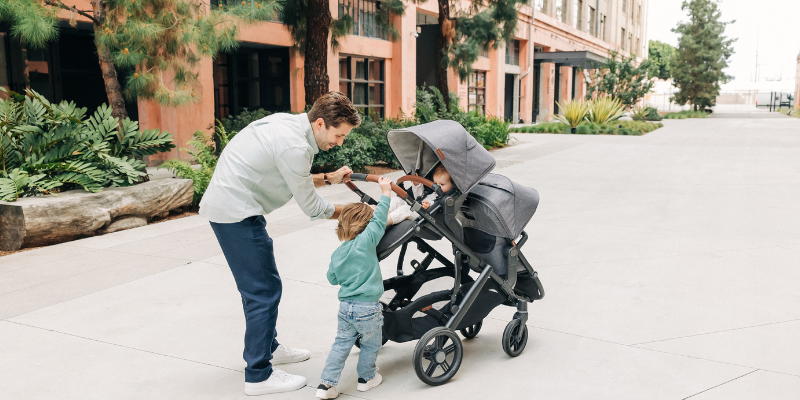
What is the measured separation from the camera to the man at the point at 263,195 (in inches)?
126

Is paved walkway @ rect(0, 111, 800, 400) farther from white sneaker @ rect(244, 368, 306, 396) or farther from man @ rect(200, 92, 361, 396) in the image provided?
man @ rect(200, 92, 361, 396)

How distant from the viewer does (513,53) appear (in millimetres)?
33906

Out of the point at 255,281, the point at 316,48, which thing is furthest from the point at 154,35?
the point at 255,281

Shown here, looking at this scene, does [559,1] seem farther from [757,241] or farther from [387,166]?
[757,241]

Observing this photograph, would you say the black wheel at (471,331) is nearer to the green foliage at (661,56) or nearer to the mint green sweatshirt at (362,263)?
the mint green sweatshirt at (362,263)

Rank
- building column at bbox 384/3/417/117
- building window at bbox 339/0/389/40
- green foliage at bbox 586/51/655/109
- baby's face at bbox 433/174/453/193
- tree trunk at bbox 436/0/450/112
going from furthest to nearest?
1. green foliage at bbox 586/51/655/109
2. building column at bbox 384/3/417/117
3. building window at bbox 339/0/389/40
4. tree trunk at bbox 436/0/450/112
5. baby's face at bbox 433/174/453/193

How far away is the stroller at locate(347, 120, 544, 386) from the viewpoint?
3.55 metres

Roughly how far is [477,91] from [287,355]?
1076 inches

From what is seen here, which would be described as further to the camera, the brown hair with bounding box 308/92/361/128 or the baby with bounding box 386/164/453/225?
the baby with bounding box 386/164/453/225

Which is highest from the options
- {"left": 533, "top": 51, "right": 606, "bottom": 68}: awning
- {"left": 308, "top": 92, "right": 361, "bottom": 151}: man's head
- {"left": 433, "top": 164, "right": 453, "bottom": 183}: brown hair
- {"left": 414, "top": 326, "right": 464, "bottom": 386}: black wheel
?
{"left": 533, "top": 51, "right": 606, "bottom": 68}: awning

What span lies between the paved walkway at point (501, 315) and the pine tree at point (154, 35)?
2.08 meters

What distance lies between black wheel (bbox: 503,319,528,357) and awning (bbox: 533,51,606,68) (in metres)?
32.9

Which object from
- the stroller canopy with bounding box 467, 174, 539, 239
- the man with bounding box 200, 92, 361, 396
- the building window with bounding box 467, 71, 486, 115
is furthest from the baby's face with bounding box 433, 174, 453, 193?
the building window with bounding box 467, 71, 486, 115

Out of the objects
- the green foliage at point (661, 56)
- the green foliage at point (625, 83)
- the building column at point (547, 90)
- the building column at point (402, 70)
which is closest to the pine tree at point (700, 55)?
the green foliage at point (661, 56)
